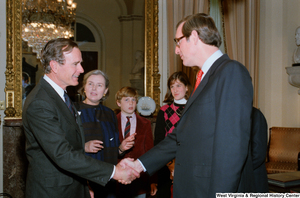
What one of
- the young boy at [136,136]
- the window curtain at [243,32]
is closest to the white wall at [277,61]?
the window curtain at [243,32]

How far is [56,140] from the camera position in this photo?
5.62 ft

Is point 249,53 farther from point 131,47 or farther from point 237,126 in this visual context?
point 237,126

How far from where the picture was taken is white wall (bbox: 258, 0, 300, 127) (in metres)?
5.29

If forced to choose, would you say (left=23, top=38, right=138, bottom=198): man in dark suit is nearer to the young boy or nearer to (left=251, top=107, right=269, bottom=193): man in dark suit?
(left=251, top=107, right=269, bottom=193): man in dark suit

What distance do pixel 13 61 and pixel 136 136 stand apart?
2145mm

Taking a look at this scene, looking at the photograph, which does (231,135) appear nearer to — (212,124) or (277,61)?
(212,124)

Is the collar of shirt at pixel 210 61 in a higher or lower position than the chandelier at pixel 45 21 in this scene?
lower

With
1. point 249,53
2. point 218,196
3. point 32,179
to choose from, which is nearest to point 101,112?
point 32,179

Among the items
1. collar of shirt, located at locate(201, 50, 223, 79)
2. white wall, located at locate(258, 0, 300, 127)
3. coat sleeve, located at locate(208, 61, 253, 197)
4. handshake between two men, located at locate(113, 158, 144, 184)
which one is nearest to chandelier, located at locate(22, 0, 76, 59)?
handshake between two men, located at locate(113, 158, 144, 184)

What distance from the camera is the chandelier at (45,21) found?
13.6 feet

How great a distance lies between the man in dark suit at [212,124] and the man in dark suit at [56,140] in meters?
0.58

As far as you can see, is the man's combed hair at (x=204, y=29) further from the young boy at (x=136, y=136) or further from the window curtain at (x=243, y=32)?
the window curtain at (x=243, y=32)

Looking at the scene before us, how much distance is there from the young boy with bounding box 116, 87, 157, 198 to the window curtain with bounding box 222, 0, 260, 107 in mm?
2731

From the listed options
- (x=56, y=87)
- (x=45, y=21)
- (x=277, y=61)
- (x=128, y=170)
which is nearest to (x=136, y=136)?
(x=128, y=170)
